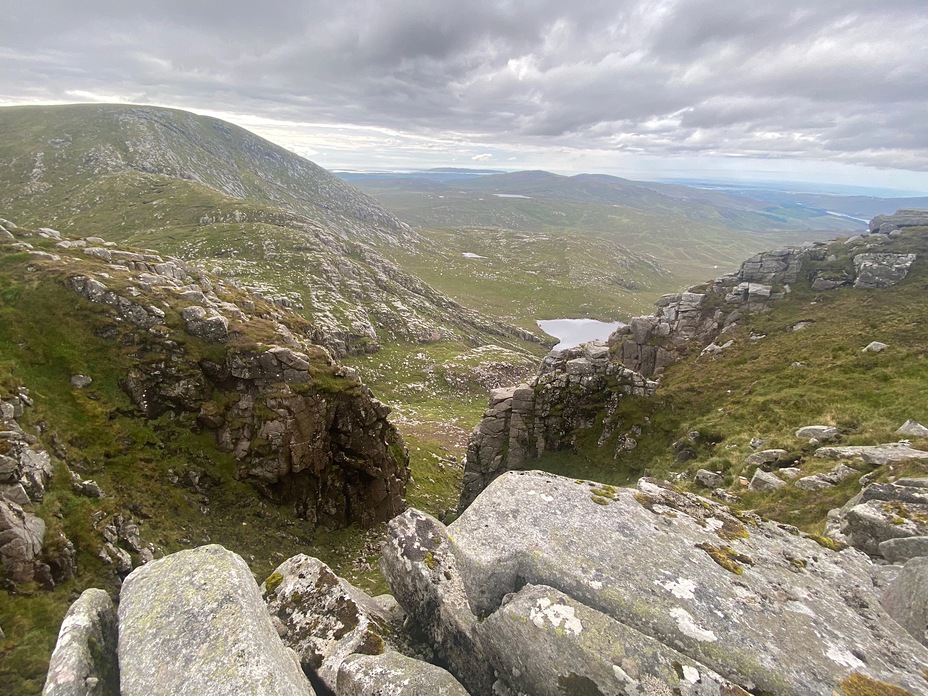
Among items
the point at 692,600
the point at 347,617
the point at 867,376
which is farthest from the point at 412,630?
the point at 867,376

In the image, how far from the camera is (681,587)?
9.54 m

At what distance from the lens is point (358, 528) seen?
32.1 metres

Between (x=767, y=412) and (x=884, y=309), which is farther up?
(x=884, y=309)

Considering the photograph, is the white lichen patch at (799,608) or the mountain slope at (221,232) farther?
the mountain slope at (221,232)

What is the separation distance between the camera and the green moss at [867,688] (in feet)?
24.5

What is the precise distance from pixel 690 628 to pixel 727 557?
2918 mm

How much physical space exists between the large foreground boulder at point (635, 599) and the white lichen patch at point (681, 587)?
0.03m

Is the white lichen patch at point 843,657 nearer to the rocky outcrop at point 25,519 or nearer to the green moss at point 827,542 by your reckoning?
the green moss at point 827,542

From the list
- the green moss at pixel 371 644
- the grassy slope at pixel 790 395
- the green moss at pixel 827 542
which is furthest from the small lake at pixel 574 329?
the green moss at pixel 371 644

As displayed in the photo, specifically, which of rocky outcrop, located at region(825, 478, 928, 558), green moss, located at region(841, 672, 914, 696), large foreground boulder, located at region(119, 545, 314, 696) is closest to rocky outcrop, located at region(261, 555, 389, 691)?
large foreground boulder, located at region(119, 545, 314, 696)

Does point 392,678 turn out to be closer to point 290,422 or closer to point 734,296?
point 290,422

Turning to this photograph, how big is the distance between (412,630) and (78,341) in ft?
93.4

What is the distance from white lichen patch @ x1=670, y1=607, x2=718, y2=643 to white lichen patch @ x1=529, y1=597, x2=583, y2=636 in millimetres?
2064

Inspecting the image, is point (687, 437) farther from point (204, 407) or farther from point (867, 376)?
point (204, 407)
